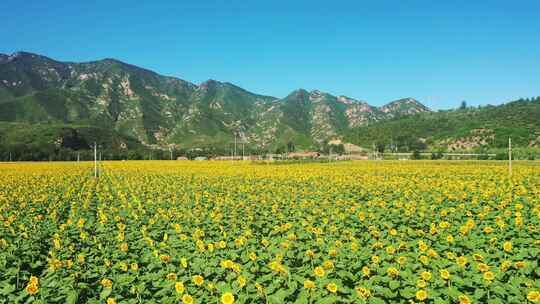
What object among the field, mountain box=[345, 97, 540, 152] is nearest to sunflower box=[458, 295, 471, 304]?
the field

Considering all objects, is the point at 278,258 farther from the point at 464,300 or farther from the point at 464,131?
the point at 464,131

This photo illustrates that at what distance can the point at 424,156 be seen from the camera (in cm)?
8675

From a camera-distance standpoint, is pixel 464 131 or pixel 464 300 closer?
pixel 464 300

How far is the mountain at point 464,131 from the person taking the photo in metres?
110

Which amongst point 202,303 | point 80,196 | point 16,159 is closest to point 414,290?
point 202,303

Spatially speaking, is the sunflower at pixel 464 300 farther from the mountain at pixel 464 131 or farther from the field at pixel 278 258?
the mountain at pixel 464 131

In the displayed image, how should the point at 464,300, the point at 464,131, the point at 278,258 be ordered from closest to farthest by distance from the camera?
the point at 464,300 → the point at 278,258 → the point at 464,131

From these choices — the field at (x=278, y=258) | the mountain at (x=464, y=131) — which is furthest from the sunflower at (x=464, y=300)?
the mountain at (x=464, y=131)

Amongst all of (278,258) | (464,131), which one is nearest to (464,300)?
(278,258)

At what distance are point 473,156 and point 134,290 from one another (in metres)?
76.9

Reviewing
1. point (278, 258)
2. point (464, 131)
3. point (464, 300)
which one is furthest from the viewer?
point (464, 131)

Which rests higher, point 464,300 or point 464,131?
point 464,131

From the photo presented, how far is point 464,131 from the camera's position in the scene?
123875mm

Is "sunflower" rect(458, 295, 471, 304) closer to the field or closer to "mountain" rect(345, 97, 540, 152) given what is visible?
the field
